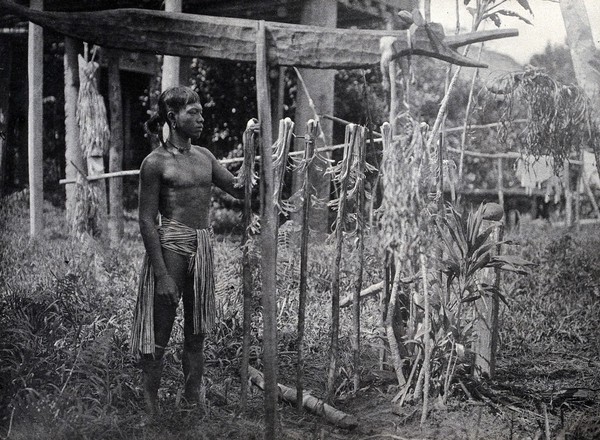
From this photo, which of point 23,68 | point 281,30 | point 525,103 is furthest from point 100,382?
point 23,68

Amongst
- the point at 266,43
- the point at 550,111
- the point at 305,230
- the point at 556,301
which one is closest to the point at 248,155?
the point at 305,230

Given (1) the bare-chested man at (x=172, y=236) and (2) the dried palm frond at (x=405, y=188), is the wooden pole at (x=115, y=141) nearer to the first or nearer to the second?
(1) the bare-chested man at (x=172, y=236)

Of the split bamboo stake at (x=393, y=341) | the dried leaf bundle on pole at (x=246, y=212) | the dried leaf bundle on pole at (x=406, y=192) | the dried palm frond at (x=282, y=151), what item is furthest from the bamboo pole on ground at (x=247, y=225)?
the split bamboo stake at (x=393, y=341)

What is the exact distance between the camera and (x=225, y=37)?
9.95 ft

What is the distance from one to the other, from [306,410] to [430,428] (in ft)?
2.23

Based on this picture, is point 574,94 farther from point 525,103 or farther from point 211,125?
point 211,125

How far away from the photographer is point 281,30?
3008mm

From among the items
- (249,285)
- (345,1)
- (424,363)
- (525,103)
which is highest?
(345,1)

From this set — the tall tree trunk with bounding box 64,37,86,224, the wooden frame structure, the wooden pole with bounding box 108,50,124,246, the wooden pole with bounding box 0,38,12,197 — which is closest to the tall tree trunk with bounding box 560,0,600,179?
the wooden frame structure

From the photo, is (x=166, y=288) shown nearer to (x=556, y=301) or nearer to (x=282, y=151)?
(x=282, y=151)

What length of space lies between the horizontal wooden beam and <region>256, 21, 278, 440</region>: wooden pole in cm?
11

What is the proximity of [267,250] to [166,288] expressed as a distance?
0.58 m

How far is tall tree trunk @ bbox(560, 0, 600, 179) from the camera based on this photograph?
5.57 meters

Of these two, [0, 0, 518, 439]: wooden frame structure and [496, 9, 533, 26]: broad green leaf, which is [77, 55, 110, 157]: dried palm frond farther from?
[496, 9, 533, 26]: broad green leaf
